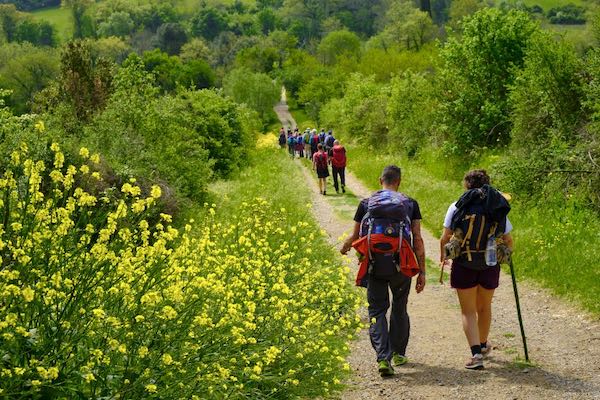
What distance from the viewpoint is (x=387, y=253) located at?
296 inches

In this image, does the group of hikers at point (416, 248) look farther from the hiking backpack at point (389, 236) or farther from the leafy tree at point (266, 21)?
the leafy tree at point (266, 21)

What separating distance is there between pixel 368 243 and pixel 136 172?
29.5ft

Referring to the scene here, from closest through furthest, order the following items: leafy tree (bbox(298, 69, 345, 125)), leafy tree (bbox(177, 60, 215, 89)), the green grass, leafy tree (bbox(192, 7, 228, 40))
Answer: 1. leafy tree (bbox(298, 69, 345, 125))
2. leafy tree (bbox(177, 60, 215, 89))
3. leafy tree (bbox(192, 7, 228, 40))
4. the green grass

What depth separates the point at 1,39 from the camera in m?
154

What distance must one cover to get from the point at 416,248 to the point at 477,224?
2.01ft

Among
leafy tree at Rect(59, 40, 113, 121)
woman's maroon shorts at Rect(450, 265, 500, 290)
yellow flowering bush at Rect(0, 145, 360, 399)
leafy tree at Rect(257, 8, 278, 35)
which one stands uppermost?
yellow flowering bush at Rect(0, 145, 360, 399)

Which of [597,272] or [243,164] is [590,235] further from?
[243,164]

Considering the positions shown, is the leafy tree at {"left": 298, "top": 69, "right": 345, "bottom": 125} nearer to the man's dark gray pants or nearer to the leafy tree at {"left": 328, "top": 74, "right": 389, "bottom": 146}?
the leafy tree at {"left": 328, "top": 74, "right": 389, "bottom": 146}

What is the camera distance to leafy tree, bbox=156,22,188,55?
448 ft

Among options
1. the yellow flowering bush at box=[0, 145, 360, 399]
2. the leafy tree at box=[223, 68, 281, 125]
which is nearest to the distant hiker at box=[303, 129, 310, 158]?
the yellow flowering bush at box=[0, 145, 360, 399]

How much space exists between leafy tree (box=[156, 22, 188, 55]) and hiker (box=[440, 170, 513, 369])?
132 meters

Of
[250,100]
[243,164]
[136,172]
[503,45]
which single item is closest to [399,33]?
[250,100]

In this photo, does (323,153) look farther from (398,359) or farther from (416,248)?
(416,248)

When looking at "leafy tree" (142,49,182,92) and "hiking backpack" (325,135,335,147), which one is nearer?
"hiking backpack" (325,135,335,147)
